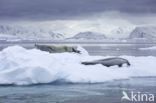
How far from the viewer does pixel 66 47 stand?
5805mm

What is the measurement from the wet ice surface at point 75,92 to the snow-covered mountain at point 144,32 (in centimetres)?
56

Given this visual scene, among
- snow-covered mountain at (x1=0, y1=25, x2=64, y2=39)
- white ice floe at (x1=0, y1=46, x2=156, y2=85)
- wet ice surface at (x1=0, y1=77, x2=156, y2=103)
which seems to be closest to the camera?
wet ice surface at (x1=0, y1=77, x2=156, y2=103)

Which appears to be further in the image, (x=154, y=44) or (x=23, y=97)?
(x=154, y=44)

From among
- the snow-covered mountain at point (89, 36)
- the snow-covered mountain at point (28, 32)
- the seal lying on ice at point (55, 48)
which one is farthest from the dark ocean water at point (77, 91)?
the snow-covered mountain at point (28, 32)

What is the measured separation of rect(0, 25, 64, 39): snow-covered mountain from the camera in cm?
563

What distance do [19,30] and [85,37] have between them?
0.86m

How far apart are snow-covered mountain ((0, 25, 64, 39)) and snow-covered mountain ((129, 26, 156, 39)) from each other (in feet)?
3.13

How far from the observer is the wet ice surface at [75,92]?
528 cm

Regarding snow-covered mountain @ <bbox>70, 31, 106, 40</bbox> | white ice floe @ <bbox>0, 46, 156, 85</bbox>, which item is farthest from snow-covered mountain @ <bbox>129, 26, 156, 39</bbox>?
snow-covered mountain @ <bbox>70, 31, 106, 40</bbox>

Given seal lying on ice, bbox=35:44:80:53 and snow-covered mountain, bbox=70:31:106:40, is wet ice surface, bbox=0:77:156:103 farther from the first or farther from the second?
snow-covered mountain, bbox=70:31:106:40

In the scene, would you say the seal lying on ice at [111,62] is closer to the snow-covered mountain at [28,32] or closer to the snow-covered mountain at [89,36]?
the snow-covered mountain at [89,36]

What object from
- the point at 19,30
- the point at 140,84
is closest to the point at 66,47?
the point at 19,30

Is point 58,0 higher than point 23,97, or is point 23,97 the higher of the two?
point 58,0

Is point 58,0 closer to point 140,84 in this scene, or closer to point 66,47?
point 66,47
